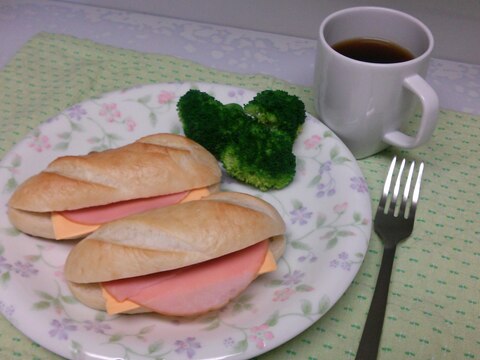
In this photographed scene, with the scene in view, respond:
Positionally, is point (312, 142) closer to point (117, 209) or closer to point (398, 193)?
point (398, 193)

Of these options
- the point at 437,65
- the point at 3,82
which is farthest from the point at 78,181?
the point at 437,65

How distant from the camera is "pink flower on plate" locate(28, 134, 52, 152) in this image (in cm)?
134

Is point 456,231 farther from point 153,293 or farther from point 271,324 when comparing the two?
point 153,293

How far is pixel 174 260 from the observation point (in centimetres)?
102

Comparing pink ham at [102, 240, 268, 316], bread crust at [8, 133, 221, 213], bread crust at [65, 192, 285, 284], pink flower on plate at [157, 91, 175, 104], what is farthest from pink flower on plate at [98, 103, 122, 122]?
pink ham at [102, 240, 268, 316]

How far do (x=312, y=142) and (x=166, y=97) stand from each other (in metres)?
0.43

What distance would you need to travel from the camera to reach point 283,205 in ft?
4.31

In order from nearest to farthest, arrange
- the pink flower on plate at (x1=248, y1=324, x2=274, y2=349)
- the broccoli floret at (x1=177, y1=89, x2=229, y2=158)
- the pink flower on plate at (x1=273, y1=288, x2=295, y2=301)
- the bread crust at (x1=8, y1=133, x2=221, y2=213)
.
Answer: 1. the pink flower on plate at (x1=248, y1=324, x2=274, y2=349)
2. the pink flower on plate at (x1=273, y1=288, x2=295, y2=301)
3. the bread crust at (x1=8, y1=133, x2=221, y2=213)
4. the broccoli floret at (x1=177, y1=89, x2=229, y2=158)

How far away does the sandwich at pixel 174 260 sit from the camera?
1018 mm

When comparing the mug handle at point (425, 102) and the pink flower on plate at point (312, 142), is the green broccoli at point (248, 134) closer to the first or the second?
the pink flower on plate at point (312, 142)

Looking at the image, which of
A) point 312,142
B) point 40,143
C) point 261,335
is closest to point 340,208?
point 312,142

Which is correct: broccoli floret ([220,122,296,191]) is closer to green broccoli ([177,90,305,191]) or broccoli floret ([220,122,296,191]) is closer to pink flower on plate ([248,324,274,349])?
green broccoli ([177,90,305,191])

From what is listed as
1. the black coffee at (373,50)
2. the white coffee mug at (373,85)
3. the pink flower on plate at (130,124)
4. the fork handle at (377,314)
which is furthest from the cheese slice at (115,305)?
the black coffee at (373,50)

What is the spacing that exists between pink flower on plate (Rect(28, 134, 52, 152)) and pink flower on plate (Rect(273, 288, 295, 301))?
692mm
